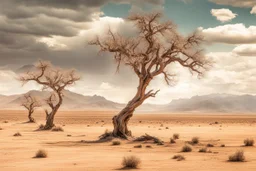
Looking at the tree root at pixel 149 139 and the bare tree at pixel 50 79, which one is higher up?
the bare tree at pixel 50 79

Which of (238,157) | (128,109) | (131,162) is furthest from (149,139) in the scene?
(131,162)

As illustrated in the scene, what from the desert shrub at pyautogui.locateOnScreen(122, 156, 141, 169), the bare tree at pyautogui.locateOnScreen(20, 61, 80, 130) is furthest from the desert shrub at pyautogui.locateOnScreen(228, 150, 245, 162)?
the bare tree at pyautogui.locateOnScreen(20, 61, 80, 130)

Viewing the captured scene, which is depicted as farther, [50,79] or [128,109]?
[50,79]

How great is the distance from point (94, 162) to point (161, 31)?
1425cm

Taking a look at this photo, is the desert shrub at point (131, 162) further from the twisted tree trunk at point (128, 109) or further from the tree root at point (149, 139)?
the twisted tree trunk at point (128, 109)

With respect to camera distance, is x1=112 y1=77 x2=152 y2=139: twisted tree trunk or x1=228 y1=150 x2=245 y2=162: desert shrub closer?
x1=228 y1=150 x2=245 y2=162: desert shrub

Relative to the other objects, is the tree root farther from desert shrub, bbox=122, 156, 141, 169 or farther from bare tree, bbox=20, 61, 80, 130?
bare tree, bbox=20, 61, 80, 130

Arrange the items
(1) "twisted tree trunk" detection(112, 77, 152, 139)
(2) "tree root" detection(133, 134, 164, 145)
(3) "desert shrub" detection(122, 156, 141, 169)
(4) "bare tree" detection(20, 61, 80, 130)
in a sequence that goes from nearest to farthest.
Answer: (3) "desert shrub" detection(122, 156, 141, 169) → (2) "tree root" detection(133, 134, 164, 145) → (1) "twisted tree trunk" detection(112, 77, 152, 139) → (4) "bare tree" detection(20, 61, 80, 130)

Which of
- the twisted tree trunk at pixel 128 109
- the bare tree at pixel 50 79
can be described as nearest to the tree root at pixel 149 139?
the twisted tree trunk at pixel 128 109

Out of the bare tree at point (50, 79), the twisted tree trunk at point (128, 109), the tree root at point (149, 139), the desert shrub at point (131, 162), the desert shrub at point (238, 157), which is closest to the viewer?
the desert shrub at point (131, 162)

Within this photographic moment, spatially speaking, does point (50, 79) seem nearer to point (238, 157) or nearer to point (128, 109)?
point (128, 109)

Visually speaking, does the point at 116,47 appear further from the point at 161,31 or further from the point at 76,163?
the point at 76,163

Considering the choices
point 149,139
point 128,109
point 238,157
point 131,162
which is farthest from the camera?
point 128,109

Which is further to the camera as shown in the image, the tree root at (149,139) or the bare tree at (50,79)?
the bare tree at (50,79)
